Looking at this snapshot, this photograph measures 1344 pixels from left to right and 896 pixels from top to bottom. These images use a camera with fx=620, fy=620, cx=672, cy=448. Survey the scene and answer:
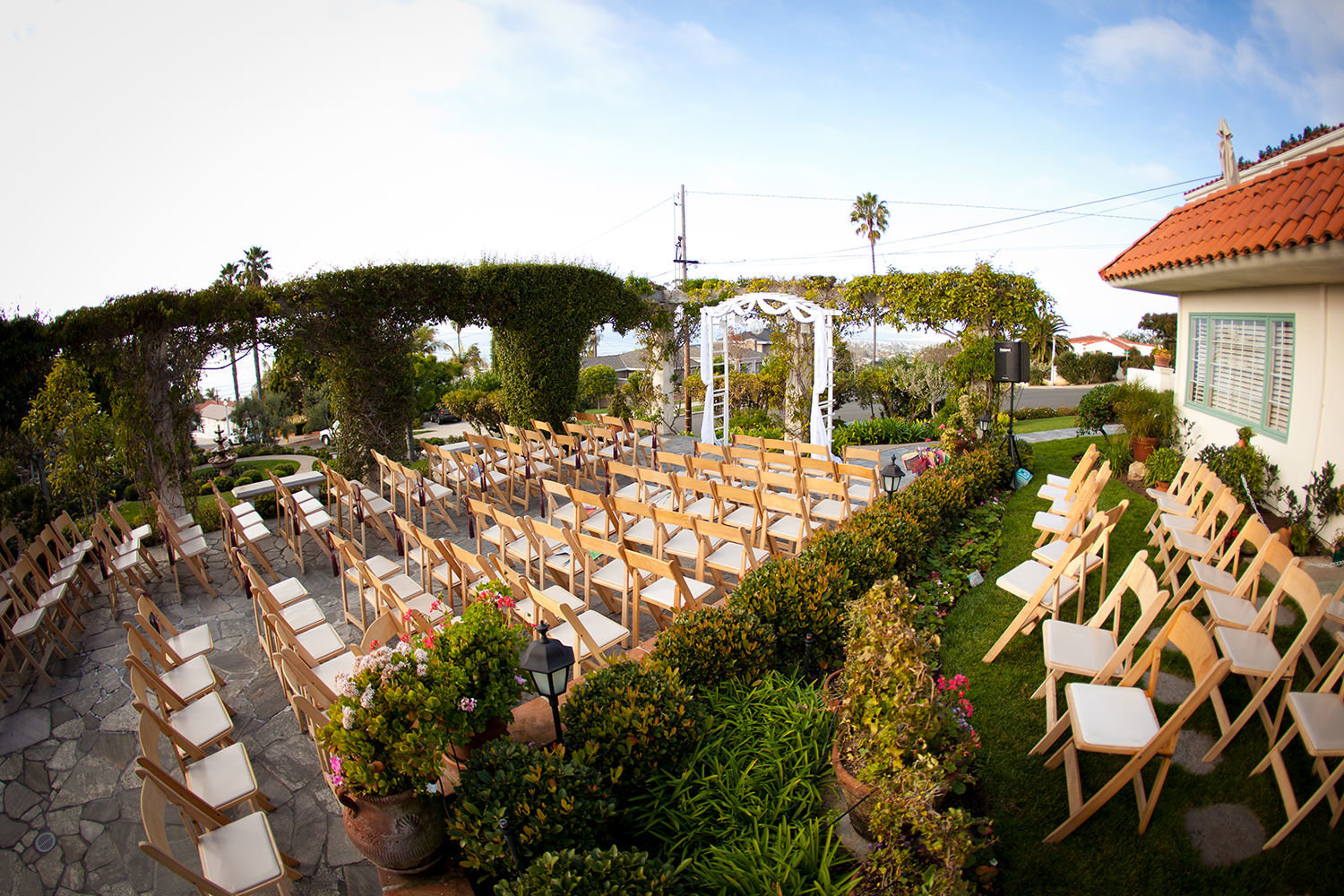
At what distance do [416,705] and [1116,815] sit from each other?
2.94 meters

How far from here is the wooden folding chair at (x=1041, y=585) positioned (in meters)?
3.59

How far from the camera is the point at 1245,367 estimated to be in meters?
6.32

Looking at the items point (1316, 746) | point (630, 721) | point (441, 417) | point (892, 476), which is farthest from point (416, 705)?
point (441, 417)

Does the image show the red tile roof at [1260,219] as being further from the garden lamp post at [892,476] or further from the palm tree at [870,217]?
the palm tree at [870,217]

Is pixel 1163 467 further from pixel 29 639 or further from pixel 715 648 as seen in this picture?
pixel 29 639

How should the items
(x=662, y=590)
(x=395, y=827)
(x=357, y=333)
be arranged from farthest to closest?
(x=357, y=333)
(x=662, y=590)
(x=395, y=827)

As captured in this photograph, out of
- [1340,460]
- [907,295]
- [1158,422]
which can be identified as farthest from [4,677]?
[907,295]

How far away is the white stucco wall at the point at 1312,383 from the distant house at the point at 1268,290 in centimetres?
1

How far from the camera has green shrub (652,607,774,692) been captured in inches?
130

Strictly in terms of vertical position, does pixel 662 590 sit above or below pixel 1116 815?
above

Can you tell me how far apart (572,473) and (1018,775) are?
7.59 metres

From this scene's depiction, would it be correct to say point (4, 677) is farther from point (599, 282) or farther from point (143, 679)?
point (599, 282)

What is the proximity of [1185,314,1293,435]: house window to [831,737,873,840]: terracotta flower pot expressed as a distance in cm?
589

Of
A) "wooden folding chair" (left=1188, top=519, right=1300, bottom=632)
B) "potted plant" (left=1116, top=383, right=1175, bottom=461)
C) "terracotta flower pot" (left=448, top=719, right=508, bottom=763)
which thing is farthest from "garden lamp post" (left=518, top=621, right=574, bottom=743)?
"potted plant" (left=1116, top=383, right=1175, bottom=461)
